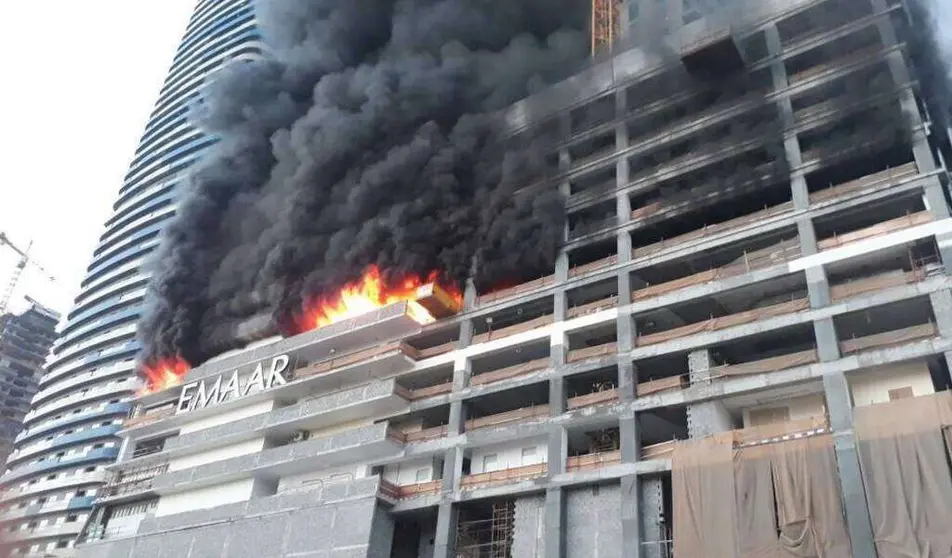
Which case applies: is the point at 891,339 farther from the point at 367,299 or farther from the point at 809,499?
the point at 367,299

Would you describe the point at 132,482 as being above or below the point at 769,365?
above

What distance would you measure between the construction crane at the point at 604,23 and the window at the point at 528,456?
40.8m

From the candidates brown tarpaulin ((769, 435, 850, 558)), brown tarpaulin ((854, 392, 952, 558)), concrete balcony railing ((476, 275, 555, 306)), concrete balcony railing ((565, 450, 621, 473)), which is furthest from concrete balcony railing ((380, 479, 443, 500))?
brown tarpaulin ((854, 392, 952, 558))

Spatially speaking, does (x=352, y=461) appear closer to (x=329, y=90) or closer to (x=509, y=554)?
(x=509, y=554)

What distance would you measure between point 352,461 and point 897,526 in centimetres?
2925

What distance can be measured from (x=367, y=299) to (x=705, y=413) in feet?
84.7

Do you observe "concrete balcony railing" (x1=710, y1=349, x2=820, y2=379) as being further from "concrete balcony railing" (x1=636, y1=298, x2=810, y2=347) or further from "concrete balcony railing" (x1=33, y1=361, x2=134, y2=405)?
"concrete balcony railing" (x1=33, y1=361, x2=134, y2=405)

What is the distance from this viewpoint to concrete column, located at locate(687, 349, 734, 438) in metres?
36.7

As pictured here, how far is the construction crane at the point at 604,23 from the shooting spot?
71812mm

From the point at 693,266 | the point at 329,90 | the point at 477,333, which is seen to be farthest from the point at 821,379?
the point at 329,90

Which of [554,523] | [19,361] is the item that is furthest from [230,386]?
[19,361]

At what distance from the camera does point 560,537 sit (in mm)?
37281

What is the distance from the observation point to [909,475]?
96.2 feet

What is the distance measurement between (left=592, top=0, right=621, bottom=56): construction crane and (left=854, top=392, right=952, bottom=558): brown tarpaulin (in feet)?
156
